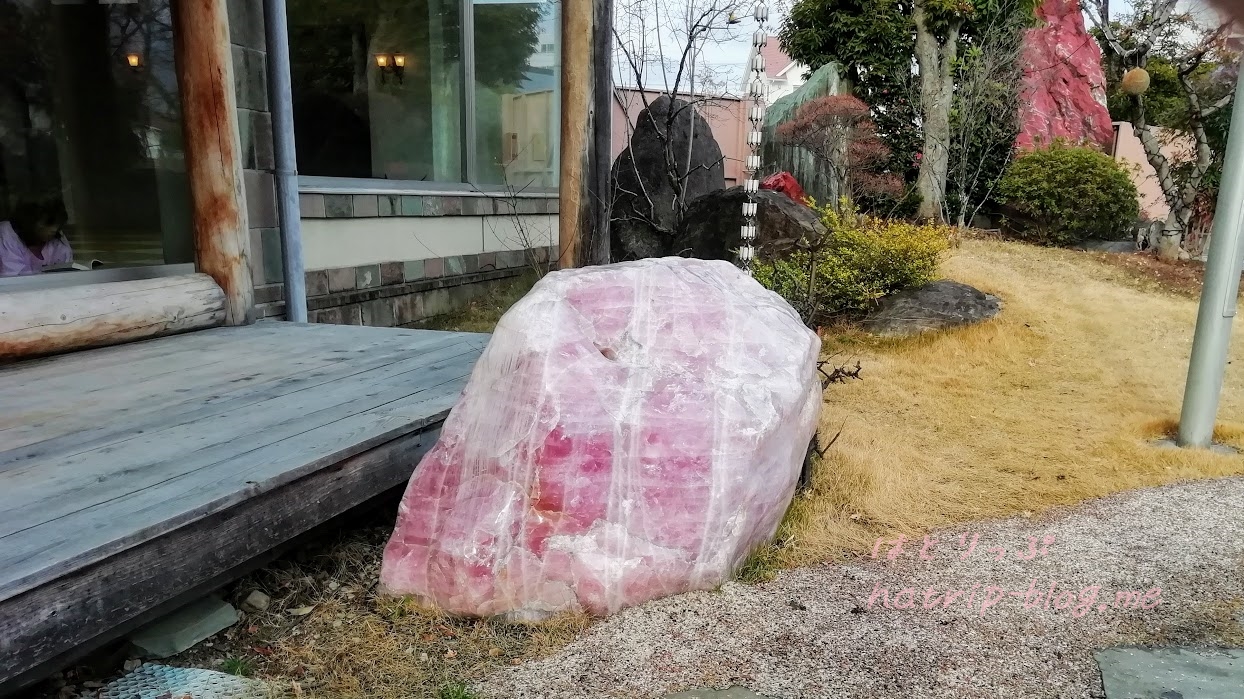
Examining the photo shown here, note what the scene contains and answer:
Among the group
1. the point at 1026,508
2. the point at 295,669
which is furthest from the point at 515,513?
the point at 1026,508

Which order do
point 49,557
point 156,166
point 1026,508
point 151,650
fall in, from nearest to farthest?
point 49,557, point 151,650, point 1026,508, point 156,166

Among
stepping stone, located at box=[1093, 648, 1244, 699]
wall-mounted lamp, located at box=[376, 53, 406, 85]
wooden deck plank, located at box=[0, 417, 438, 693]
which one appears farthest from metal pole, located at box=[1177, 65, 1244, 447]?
wall-mounted lamp, located at box=[376, 53, 406, 85]

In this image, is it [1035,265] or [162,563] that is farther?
[1035,265]

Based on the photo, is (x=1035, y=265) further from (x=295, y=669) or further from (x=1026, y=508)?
(x=295, y=669)

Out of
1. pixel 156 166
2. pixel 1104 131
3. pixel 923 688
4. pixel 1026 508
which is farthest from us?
pixel 1104 131

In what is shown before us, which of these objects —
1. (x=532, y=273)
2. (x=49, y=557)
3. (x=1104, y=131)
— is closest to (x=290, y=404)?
(x=49, y=557)

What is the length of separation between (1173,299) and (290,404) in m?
7.98

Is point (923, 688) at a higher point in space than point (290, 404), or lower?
lower

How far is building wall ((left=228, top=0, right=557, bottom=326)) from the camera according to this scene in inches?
157

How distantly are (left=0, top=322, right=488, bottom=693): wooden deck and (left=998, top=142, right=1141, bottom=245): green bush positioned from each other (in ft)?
29.4

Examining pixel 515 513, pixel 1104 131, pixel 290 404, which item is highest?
pixel 1104 131

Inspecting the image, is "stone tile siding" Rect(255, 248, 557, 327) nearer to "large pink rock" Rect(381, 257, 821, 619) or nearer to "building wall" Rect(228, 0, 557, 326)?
"building wall" Rect(228, 0, 557, 326)

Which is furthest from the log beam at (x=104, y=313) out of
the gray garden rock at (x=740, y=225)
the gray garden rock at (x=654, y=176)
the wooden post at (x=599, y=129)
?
the gray garden rock at (x=654, y=176)

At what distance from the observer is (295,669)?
1.96m
